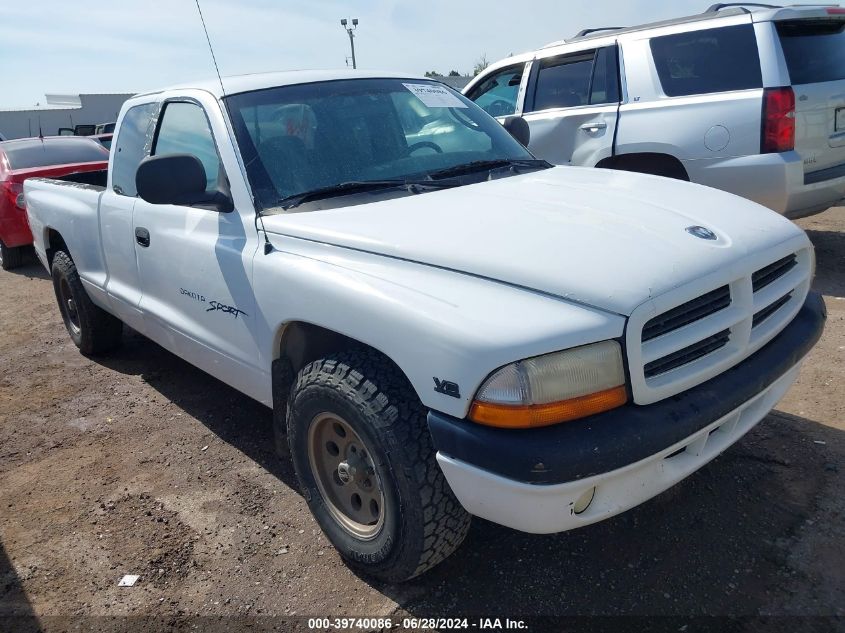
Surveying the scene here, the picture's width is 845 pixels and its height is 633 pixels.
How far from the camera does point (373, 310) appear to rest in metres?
2.14

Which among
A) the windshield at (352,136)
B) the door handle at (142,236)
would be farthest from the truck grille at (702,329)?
the door handle at (142,236)

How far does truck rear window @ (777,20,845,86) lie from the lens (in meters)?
5.21

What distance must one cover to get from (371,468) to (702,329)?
120cm

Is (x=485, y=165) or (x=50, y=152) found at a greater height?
(x=50, y=152)

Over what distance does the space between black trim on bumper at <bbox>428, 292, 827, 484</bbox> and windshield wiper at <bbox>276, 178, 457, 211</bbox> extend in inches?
47.5

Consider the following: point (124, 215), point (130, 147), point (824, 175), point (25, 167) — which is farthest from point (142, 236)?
point (25, 167)

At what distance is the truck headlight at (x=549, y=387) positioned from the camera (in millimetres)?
1884

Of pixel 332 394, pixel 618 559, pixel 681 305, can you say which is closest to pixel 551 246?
pixel 681 305

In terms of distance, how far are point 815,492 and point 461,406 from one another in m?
1.81

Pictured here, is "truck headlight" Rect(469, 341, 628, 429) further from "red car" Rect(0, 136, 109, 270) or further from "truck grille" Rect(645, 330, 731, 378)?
"red car" Rect(0, 136, 109, 270)

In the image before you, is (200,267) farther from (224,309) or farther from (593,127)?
(593,127)

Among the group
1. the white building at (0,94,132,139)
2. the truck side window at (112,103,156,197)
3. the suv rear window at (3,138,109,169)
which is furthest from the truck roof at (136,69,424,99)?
the white building at (0,94,132,139)

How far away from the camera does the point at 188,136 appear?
3.45m

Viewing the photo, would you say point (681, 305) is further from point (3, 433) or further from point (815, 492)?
point (3, 433)
